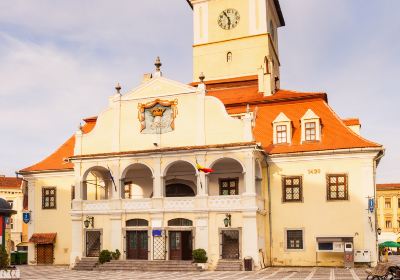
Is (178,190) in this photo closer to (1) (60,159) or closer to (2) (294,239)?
(2) (294,239)

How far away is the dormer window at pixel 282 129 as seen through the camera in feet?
119

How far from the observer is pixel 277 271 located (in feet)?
102

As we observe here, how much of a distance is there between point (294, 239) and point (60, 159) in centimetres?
1894

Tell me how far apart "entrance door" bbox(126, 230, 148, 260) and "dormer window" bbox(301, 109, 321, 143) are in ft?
38.9

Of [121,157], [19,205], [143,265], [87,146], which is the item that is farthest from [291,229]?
[19,205]

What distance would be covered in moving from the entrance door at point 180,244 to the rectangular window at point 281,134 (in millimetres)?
8397

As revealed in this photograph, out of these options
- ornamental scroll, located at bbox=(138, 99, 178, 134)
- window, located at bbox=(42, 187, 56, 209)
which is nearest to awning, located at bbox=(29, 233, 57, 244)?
window, located at bbox=(42, 187, 56, 209)

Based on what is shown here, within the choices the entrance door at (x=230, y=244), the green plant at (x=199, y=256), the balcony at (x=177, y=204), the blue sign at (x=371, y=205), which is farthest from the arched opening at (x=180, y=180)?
the blue sign at (x=371, y=205)

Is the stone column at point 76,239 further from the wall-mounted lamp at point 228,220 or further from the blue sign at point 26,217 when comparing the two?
the wall-mounted lamp at point 228,220

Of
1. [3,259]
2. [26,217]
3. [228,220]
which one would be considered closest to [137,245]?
[228,220]

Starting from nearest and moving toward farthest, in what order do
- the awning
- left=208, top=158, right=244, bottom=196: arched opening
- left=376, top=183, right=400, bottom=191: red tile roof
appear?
left=208, top=158, right=244, bottom=196: arched opening → the awning → left=376, top=183, right=400, bottom=191: red tile roof

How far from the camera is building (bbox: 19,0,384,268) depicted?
3338cm

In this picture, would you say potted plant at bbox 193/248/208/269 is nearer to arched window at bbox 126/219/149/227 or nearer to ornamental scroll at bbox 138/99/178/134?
arched window at bbox 126/219/149/227

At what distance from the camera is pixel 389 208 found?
89.3m
